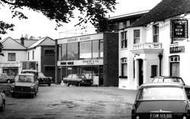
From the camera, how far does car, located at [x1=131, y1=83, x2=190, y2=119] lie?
38.3 feet

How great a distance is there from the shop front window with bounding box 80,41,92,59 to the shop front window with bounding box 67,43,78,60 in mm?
1657

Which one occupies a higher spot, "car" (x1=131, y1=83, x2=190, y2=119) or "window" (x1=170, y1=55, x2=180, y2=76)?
"window" (x1=170, y1=55, x2=180, y2=76)

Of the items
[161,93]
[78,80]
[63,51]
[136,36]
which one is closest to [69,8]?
[161,93]

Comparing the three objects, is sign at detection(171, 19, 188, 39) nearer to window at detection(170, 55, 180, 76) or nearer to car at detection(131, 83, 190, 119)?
window at detection(170, 55, 180, 76)

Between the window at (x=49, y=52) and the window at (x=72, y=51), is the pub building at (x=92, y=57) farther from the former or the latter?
the window at (x=49, y=52)

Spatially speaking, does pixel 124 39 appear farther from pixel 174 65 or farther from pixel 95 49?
pixel 174 65

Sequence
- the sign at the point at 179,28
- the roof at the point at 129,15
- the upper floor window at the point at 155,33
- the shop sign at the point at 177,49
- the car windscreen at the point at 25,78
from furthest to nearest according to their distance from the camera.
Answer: the roof at the point at 129,15 < the upper floor window at the point at 155,33 < the shop sign at the point at 177,49 < the car windscreen at the point at 25,78 < the sign at the point at 179,28

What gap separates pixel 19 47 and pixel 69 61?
977 inches

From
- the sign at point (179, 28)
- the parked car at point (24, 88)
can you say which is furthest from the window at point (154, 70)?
the parked car at point (24, 88)

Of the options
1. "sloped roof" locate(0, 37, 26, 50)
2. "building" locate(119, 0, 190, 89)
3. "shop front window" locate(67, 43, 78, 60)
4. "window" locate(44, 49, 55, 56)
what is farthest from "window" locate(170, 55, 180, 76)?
"sloped roof" locate(0, 37, 26, 50)

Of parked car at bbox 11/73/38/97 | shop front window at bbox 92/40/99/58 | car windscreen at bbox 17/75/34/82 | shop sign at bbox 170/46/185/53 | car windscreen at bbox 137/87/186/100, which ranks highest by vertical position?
shop front window at bbox 92/40/99/58

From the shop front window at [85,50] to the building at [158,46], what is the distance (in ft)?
33.3

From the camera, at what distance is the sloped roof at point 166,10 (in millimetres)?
34312

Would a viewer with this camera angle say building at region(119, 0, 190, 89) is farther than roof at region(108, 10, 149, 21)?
No
